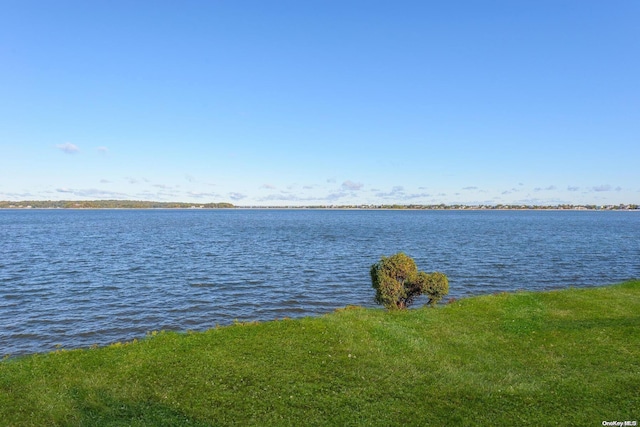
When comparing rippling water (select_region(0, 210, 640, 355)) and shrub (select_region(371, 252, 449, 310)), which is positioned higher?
shrub (select_region(371, 252, 449, 310))

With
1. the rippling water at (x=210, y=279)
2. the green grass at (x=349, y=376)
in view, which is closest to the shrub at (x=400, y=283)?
the green grass at (x=349, y=376)

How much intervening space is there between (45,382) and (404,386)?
1205cm

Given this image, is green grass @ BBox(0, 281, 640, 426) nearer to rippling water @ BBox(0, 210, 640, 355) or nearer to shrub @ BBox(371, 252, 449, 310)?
shrub @ BBox(371, 252, 449, 310)

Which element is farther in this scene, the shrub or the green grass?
the shrub

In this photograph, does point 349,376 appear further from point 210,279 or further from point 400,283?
point 210,279

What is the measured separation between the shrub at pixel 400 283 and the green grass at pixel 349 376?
15.1ft

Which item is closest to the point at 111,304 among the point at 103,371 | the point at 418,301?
the point at 103,371

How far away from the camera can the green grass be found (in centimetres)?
1106

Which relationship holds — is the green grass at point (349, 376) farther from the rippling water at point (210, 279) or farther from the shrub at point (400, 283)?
the rippling water at point (210, 279)

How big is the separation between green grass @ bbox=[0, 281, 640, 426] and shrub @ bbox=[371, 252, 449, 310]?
4589mm

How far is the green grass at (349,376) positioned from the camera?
36.3 feet

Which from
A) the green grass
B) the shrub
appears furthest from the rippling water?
the green grass

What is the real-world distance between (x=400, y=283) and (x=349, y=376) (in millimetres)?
12209

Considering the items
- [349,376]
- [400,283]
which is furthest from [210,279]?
[349,376]
